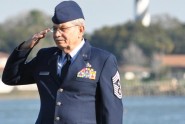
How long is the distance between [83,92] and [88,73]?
0.37 feet

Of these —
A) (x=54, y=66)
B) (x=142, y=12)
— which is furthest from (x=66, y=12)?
(x=142, y=12)

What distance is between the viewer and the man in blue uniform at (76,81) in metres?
5.92

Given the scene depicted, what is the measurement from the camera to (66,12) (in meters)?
5.96

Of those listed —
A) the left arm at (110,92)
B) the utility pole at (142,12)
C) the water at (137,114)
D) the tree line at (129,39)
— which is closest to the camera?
the left arm at (110,92)

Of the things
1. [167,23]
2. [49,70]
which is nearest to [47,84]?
[49,70]

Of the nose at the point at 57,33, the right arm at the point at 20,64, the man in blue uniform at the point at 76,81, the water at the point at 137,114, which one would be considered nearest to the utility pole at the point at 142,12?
the water at the point at 137,114

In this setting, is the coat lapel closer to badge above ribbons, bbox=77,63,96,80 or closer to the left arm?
badge above ribbons, bbox=77,63,96,80

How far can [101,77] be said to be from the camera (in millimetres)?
5953

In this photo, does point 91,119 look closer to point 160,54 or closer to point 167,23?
point 160,54

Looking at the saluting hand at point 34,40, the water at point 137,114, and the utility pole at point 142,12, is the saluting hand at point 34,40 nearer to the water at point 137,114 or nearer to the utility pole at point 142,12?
the water at point 137,114

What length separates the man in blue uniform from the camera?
5918 mm

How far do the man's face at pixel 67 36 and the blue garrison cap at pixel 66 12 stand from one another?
0.13 feet

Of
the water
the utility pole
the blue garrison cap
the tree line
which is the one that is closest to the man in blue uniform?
the blue garrison cap

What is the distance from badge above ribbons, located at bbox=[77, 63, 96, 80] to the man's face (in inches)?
5.4
